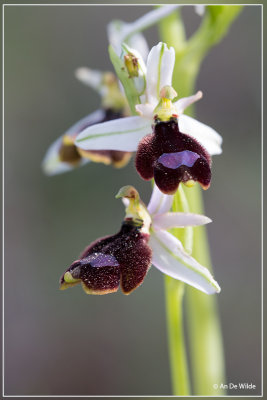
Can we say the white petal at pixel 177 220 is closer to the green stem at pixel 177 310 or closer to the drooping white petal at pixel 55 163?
the green stem at pixel 177 310

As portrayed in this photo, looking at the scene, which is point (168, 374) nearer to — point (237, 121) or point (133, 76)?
point (237, 121)

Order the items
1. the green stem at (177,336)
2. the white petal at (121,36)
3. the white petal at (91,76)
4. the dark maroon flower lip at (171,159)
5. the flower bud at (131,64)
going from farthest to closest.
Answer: the white petal at (91,76) < the white petal at (121,36) < the green stem at (177,336) < the flower bud at (131,64) < the dark maroon flower lip at (171,159)

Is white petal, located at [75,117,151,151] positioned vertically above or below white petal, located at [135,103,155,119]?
below

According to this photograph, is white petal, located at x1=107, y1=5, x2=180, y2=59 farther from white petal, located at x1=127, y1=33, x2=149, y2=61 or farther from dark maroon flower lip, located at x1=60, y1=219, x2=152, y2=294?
dark maroon flower lip, located at x1=60, y1=219, x2=152, y2=294

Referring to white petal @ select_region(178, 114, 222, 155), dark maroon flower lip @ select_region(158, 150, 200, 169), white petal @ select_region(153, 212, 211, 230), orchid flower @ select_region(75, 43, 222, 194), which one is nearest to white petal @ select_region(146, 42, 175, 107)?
orchid flower @ select_region(75, 43, 222, 194)

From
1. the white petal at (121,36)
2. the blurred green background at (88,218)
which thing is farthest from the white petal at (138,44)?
the blurred green background at (88,218)

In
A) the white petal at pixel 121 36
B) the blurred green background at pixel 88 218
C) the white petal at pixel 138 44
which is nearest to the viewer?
the white petal at pixel 121 36
